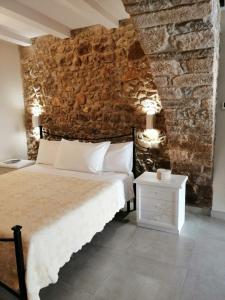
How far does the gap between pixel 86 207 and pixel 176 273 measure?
0.95 meters

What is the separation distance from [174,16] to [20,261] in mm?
1994

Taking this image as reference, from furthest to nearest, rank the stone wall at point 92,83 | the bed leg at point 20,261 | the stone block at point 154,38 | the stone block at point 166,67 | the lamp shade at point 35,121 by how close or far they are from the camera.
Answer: the lamp shade at point 35,121 < the stone wall at point 92,83 < the stone block at point 166,67 < the stone block at point 154,38 < the bed leg at point 20,261

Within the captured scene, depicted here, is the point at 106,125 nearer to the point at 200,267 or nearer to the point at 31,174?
the point at 31,174

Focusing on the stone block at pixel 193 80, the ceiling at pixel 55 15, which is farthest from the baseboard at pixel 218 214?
the ceiling at pixel 55 15

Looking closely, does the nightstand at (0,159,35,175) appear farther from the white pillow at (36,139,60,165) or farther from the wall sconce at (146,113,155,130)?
the wall sconce at (146,113,155,130)

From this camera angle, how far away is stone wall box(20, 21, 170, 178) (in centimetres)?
328

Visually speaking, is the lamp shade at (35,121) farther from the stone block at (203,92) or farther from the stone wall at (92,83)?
the stone block at (203,92)

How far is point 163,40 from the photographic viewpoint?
206 cm

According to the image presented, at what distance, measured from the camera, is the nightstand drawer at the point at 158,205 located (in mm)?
2717

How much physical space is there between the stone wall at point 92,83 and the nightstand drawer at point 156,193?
65cm

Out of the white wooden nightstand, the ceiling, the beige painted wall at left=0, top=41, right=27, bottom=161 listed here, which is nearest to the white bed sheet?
the white wooden nightstand

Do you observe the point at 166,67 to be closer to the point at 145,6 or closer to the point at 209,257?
the point at 145,6

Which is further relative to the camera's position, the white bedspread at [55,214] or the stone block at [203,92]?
the stone block at [203,92]

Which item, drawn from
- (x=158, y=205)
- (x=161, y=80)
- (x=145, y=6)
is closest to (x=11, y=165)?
(x=158, y=205)
